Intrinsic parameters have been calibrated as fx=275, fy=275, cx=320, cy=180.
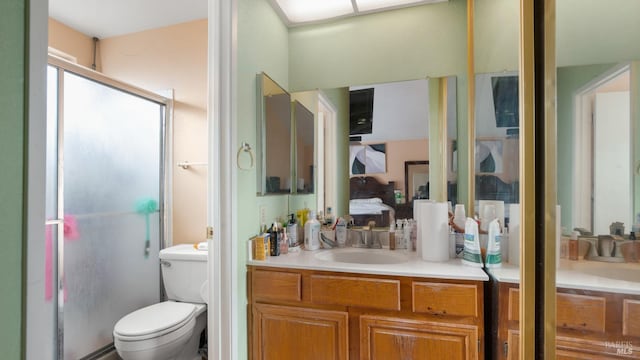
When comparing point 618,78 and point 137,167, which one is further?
point 137,167

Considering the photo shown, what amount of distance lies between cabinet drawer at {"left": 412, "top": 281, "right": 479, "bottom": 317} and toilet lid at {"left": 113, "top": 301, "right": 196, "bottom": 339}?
1.41 m

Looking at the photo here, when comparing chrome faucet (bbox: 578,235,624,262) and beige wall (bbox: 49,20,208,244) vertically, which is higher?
beige wall (bbox: 49,20,208,244)

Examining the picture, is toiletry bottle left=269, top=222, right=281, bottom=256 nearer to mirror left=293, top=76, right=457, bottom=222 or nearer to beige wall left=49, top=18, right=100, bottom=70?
mirror left=293, top=76, right=457, bottom=222

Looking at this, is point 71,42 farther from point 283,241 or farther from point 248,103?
point 283,241

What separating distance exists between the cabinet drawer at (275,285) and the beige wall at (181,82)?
39.6 inches

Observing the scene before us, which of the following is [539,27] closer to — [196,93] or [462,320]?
[462,320]

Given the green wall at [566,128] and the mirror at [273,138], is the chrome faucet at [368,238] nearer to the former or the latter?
the mirror at [273,138]

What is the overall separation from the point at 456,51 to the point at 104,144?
2.41 m

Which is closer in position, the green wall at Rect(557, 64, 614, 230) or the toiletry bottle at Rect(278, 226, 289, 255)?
the green wall at Rect(557, 64, 614, 230)

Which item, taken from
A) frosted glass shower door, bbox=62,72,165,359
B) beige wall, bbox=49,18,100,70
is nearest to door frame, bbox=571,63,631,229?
frosted glass shower door, bbox=62,72,165,359

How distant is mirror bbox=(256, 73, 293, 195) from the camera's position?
156 cm

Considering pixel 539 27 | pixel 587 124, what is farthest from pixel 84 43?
pixel 587 124

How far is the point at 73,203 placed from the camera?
173 centimetres

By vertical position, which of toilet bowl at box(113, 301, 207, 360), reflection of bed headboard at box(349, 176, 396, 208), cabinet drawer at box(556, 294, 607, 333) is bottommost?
toilet bowl at box(113, 301, 207, 360)
